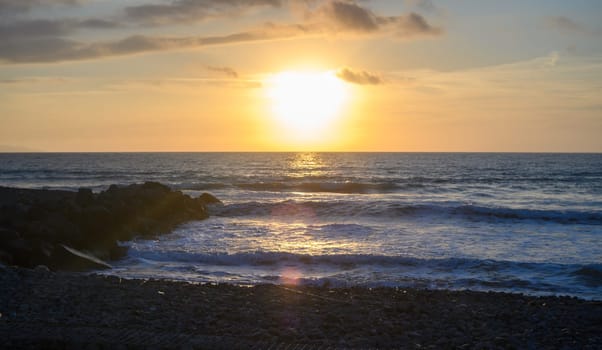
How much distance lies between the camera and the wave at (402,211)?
25250 mm

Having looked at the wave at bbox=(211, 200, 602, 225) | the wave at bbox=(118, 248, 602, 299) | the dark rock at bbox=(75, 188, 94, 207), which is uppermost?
the dark rock at bbox=(75, 188, 94, 207)

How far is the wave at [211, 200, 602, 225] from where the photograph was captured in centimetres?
2525

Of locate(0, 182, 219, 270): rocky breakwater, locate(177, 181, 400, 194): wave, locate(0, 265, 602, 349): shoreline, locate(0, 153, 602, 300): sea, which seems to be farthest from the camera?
locate(177, 181, 400, 194): wave

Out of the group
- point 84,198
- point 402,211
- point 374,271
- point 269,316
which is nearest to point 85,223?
point 84,198

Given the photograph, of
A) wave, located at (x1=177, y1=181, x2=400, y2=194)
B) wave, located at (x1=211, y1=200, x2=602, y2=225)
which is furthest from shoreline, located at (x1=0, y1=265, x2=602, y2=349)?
wave, located at (x1=177, y1=181, x2=400, y2=194)

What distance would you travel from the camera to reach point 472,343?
7512 millimetres

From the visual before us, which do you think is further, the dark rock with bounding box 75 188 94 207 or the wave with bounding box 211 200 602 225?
the wave with bounding box 211 200 602 225

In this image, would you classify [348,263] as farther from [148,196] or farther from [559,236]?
[148,196]

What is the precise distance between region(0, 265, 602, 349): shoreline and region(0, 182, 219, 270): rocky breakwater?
2.39 m

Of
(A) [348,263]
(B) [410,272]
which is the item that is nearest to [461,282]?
(B) [410,272]

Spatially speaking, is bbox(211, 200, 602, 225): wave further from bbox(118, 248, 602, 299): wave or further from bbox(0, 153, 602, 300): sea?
bbox(118, 248, 602, 299): wave

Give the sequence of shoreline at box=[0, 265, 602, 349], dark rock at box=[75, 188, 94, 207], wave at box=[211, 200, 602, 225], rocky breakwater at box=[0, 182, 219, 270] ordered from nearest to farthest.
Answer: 1. shoreline at box=[0, 265, 602, 349]
2. rocky breakwater at box=[0, 182, 219, 270]
3. dark rock at box=[75, 188, 94, 207]
4. wave at box=[211, 200, 602, 225]

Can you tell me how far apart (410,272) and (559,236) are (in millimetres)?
8467

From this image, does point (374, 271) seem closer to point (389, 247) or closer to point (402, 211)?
point (389, 247)
